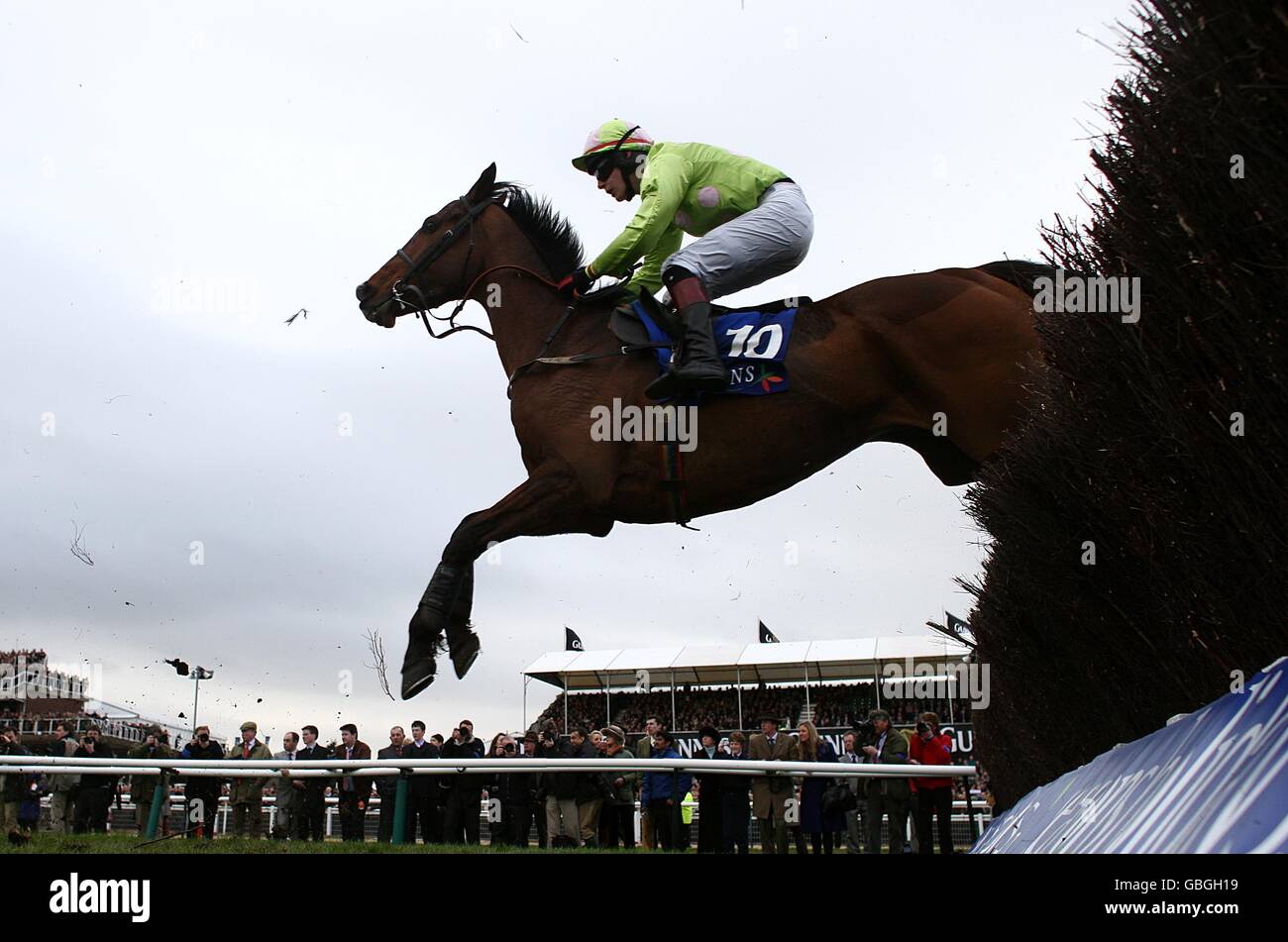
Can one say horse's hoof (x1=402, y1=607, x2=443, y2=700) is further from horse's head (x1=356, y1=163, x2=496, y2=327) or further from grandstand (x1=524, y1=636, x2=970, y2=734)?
grandstand (x1=524, y1=636, x2=970, y2=734)

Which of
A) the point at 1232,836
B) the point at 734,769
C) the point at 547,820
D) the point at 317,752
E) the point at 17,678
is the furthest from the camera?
the point at 17,678

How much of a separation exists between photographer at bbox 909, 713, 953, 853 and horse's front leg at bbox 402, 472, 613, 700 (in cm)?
325

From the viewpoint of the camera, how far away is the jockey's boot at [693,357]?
5.27m

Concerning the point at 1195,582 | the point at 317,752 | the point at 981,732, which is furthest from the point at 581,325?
the point at 317,752

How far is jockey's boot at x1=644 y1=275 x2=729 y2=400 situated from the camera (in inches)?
207

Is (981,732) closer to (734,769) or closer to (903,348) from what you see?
(734,769)

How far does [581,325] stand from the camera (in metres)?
6.09

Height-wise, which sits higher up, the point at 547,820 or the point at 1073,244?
the point at 1073,244

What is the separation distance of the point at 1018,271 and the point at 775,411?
143 centimetres

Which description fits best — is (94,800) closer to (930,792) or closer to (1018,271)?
(930,792)

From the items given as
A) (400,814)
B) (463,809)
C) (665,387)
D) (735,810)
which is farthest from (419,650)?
(463,809)

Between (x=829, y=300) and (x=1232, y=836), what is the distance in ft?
12.8

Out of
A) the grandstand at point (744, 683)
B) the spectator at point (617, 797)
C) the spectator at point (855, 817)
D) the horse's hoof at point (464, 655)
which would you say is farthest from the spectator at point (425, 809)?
the grandstand at point (744, 683)

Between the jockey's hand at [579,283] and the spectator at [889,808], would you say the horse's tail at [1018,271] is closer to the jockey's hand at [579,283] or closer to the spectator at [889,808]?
the jockey's hand at [579,283]
